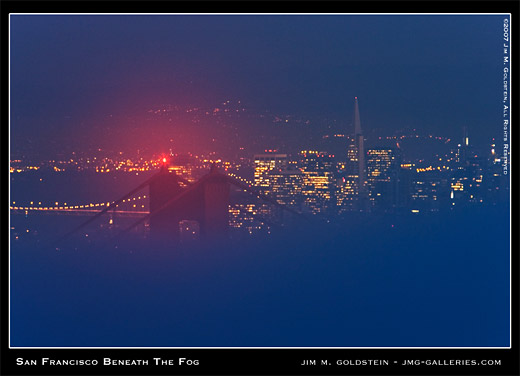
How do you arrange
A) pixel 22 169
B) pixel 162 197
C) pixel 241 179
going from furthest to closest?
pixel 162 197
pixel 241 179
pixel 22 169

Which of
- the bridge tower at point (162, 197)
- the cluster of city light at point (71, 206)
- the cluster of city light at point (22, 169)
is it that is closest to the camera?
the cluster of city light at point (22, 169)

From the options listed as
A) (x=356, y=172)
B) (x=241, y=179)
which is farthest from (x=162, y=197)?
(x=356, y=172)

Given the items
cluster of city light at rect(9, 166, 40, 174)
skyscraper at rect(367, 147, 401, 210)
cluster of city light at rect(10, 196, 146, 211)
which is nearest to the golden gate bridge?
cluster of city light at rect(10, 196, 146, 211)

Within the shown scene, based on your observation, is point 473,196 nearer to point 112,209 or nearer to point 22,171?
point 112,209

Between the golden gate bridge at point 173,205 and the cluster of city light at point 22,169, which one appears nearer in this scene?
the cluster of city light at point 22,169

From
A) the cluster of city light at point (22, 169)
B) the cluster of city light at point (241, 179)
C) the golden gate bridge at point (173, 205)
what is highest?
the cluster of city light at point (22, 169)

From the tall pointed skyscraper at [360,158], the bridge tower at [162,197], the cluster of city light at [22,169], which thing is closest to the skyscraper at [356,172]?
the tall pointed skyscraper at [360,158]

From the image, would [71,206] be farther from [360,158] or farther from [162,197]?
Answer: [360,158]

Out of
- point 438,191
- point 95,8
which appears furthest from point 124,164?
point 438,191

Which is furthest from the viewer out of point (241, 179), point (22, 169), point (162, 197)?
point (162, 197)

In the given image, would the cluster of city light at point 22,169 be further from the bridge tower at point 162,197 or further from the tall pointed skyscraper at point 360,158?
the tall pointed skyscraper at point 360,158

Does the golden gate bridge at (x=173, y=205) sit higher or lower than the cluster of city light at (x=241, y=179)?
lower
